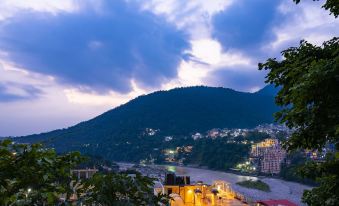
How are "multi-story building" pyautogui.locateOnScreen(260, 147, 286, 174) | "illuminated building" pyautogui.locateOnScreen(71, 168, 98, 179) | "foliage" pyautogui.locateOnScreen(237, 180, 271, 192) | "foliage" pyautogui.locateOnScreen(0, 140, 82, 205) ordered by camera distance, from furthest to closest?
"multi-story building" pyautogui.locateOnScreen(260, 147, 286, 174) → "foliage" pyautogui.locateOnScreen(237, 180, 271, 192) → "illuminated building" pyautogui.locateOnScreen(71, 168, 98, 179) → "foliage" pyautogui.locateOnScreen(0, 140, 82, 205)

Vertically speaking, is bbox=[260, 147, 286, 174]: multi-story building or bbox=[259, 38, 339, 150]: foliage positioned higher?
bbox=[259, 38, 339, 150]: foliage

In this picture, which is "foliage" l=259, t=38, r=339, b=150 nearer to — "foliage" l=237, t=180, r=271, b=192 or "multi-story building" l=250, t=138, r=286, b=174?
"foliage" l=237, t=180, r=271, b=192

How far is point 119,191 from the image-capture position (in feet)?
9.06

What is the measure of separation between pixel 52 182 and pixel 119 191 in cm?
51

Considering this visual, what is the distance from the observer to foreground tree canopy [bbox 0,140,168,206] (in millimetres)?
2500

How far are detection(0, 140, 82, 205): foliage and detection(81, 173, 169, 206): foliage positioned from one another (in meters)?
0.18

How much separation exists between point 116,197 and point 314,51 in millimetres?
3813

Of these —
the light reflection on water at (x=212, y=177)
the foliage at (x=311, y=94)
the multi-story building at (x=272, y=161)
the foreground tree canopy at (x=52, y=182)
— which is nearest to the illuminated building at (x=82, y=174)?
the foreground tree canopy at (x=52, y=182)

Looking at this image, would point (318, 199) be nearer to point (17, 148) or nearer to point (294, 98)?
point (294, 98)

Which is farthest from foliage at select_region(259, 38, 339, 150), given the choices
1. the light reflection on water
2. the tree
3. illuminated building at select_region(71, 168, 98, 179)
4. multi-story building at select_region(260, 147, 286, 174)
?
multi-story building at select_region(260, 147, 286, 174)

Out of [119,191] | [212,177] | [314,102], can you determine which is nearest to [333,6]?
[314,102]

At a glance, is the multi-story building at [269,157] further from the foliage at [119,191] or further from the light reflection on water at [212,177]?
the foliage at [119,191]

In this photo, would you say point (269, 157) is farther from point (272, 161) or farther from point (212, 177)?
point (212, 177)

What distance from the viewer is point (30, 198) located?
256 centimetres
